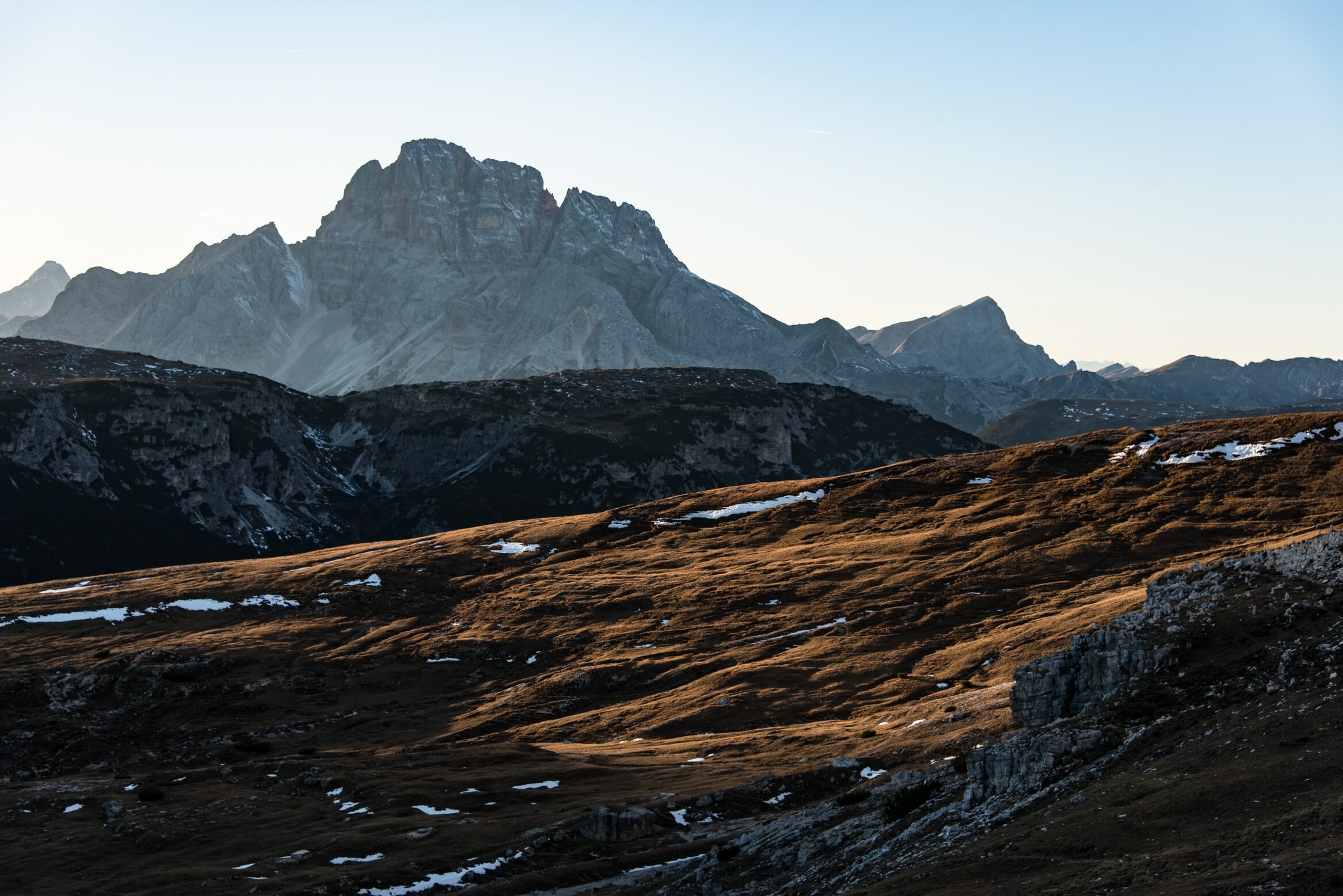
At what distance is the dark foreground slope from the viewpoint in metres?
42.0

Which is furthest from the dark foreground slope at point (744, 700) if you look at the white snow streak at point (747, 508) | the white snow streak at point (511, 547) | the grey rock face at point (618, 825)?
the white snow streak at point (747, 508)

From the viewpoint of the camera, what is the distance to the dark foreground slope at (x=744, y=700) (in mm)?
42000

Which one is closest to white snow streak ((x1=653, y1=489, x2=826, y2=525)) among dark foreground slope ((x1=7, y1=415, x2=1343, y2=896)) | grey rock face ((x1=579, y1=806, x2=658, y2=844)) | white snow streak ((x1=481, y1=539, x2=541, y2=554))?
dark foreground slope ((x1=7, y1=415, x2=1343, y2=896))

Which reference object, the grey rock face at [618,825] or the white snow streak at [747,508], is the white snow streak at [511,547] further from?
the grey rock face at [618,825]

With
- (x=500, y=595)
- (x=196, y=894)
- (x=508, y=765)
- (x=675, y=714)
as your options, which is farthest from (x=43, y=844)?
(x=500, y=595)

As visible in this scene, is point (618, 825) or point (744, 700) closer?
point (618, 825)

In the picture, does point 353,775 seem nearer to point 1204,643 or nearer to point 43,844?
point 43,844

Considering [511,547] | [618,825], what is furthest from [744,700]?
[511,547]

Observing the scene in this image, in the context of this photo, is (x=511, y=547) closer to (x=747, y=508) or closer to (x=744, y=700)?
(x=747, y=508)

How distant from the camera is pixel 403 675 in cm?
13212

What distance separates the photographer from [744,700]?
334ft

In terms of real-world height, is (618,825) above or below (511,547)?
below

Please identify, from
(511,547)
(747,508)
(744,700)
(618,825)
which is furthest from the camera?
(747,508)

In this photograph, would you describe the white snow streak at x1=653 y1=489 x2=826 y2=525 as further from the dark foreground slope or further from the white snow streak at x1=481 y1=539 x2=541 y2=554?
the white snow streak at x1=481 y1=539 x2=541 y2=554
